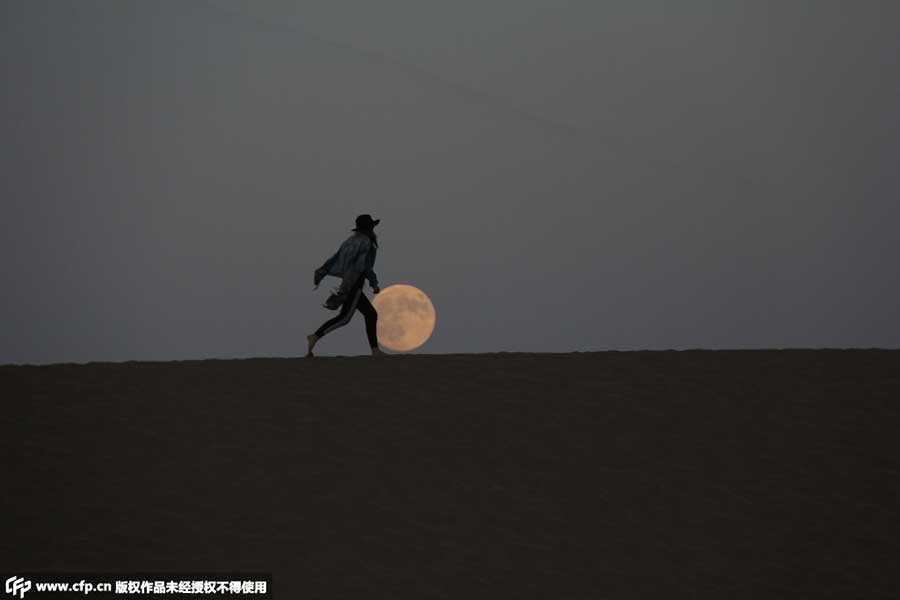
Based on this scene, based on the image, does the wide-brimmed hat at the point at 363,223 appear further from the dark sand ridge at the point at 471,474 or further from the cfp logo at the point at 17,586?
the cfp logo at the point at 17,586

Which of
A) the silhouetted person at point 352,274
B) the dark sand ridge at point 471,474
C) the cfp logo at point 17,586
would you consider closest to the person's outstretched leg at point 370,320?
the silhouetted person at point 352,274

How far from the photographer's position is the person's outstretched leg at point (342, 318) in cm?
1614

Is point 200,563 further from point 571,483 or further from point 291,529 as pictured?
point 571,483

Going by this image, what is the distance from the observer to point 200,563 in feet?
29.9

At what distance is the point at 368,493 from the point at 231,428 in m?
2.41

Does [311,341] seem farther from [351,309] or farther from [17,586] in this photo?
[17,586]

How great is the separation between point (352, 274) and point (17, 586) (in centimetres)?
815

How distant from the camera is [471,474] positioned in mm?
11258

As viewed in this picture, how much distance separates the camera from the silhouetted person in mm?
16219

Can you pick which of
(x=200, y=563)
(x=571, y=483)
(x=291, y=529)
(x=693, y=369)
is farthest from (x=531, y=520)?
(x=693, y=369)

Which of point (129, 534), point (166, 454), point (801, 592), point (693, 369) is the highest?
point (693, 369)

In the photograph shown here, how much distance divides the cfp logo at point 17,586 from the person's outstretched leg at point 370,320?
26.0ft

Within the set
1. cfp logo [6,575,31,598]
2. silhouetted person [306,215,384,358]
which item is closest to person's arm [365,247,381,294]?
silhouetted person [306,215,384,358]

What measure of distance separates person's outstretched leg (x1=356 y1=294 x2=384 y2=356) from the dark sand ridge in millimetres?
867
